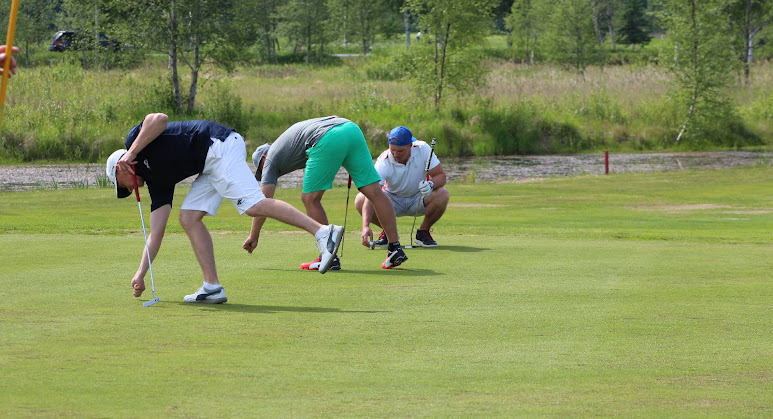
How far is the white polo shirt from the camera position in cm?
1214

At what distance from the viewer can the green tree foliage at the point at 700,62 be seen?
143ft

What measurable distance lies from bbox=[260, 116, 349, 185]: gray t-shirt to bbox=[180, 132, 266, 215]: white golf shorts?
181cm

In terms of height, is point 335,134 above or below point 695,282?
above

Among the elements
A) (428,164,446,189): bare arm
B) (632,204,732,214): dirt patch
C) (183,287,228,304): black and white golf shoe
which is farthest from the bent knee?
(632,204,732,214): dirt patch

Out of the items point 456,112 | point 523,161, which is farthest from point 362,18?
point 523,161

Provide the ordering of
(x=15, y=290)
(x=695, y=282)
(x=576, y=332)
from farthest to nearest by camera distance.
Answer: (x=695, y=282), (x=15, y=290), (x=576, y=332)

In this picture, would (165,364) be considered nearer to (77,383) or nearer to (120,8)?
(77,383)

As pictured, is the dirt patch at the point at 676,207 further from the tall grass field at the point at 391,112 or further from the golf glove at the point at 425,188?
the tall grass field at the point at 391,112

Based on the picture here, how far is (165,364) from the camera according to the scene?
5242mm

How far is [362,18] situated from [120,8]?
43375 mm

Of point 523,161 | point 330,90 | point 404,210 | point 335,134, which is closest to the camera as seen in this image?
point 335,134

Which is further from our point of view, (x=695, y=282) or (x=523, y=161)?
(x=523, y=161)

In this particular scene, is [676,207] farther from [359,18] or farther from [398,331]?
[359,18]

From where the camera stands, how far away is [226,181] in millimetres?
7605
